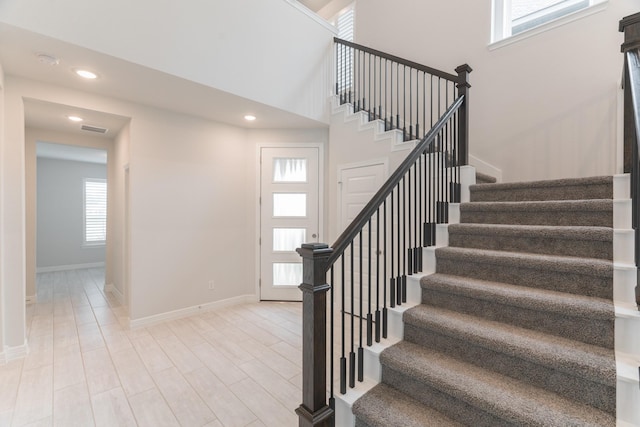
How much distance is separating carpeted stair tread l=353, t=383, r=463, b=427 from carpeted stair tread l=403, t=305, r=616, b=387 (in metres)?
0.42

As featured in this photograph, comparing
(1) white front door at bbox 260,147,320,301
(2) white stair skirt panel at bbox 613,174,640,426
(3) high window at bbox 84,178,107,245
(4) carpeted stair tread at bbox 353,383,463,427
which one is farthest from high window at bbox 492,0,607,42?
(3) high window at bbox 84,178,107,245

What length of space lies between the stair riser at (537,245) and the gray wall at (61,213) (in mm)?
8175

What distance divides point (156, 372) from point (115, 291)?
2928 millimetres

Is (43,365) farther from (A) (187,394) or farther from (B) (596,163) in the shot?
(B) (596,163)

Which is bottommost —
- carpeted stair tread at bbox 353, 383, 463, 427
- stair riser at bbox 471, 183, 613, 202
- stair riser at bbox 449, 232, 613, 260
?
carpeted stair tread at bbox 353, 383, 463, 427

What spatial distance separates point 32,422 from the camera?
1894 mm

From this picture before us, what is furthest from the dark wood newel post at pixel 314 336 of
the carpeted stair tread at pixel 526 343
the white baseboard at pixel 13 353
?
the white baseboard at pixel 13 353

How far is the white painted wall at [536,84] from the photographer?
2918 millimetres

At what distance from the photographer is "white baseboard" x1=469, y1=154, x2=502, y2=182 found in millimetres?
3633

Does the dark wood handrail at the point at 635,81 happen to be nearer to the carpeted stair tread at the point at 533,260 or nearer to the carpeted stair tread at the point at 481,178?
the carpeted stair tread at the point at 533,260

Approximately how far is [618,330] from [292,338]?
2.56 m

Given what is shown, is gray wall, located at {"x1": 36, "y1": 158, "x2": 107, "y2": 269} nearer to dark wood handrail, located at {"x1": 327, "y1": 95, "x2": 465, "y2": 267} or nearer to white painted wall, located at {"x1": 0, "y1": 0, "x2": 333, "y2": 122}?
white painted wall, located at {"x1": 0, "y1": 0, "x2": 333, "y2": 122}

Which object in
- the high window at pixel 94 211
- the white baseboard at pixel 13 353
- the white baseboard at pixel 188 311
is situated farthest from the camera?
the high window at pixel 94 211

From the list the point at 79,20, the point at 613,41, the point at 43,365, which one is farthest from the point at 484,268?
the point at 43,365
